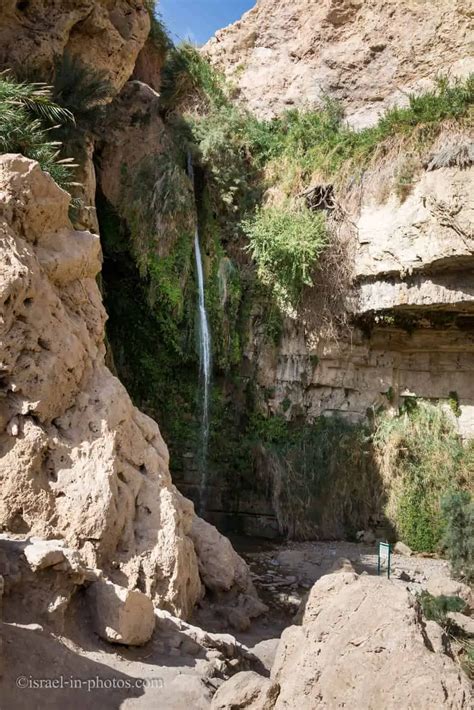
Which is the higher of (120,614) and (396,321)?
(396,321)

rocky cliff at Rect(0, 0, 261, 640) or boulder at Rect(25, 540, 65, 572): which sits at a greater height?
rocky cliff at Rect(0, 0, 261, 640)

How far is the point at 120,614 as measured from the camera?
479 cm

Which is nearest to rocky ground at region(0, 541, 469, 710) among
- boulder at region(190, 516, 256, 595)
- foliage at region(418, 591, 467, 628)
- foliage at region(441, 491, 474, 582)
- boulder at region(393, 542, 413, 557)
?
boulder at region(190, 516, 256, 595)

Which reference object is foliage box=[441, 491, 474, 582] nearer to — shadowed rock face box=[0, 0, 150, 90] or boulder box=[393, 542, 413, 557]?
boulder box=[393, 542, 413, 557]

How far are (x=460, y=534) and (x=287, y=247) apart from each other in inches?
253

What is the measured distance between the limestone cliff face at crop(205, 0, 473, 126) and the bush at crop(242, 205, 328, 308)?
4328mm

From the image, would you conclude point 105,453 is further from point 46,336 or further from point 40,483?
point 46,336

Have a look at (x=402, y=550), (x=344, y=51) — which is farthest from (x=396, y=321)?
(x=344, y=51)

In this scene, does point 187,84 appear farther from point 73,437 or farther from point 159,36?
point 73,437

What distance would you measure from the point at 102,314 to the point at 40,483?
7.33 feet

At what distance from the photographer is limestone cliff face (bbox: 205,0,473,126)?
1509 cm

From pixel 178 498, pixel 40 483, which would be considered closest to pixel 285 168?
pixel 178 498

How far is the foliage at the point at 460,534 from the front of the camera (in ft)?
27.1

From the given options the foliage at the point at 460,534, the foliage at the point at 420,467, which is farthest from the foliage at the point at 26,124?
the foliage at the point at 420,467
